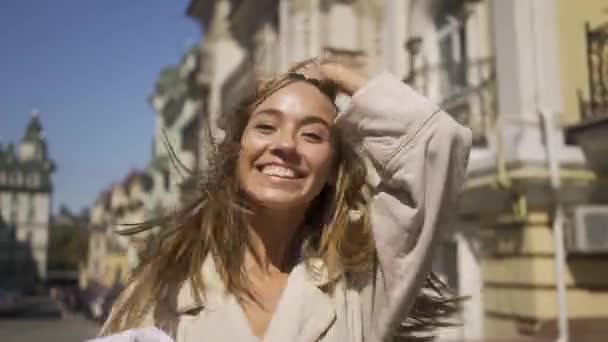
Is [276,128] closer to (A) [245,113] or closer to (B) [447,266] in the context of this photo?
(A) [245,113]

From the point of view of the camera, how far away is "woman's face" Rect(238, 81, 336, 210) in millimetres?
1583

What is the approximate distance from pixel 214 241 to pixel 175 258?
0.12m

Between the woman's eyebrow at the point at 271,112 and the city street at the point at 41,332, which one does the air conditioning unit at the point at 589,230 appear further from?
the city street at the point at 41,332

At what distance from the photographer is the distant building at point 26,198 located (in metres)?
39.9

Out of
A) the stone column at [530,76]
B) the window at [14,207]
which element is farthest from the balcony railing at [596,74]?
the window at [14,207]

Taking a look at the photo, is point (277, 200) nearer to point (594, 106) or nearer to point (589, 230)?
point (589, 230)

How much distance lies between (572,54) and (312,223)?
617cm

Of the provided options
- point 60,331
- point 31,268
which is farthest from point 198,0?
point 31,268

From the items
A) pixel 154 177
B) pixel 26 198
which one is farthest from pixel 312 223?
pixel 26 198

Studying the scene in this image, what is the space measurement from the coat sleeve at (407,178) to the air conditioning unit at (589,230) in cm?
531

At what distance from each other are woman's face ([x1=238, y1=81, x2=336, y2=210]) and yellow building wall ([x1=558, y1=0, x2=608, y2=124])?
5909mm

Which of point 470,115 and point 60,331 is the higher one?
point 470,115

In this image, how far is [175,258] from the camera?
157 cm

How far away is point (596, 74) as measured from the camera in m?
6.83
